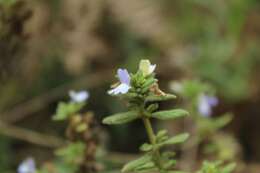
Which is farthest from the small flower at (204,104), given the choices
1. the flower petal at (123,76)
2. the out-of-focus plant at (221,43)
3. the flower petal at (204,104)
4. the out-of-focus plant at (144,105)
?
the out-of-focus plant at (221,43)

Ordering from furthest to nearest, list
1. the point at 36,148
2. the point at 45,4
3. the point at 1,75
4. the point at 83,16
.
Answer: the point at 45,4 < the point at 83,16 < the point at 36,148 < the point at 1,75

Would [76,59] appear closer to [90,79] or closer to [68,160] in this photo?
[90,79]

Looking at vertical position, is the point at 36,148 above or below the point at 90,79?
below

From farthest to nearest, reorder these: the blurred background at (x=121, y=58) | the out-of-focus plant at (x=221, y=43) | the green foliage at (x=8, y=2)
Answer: the out-of-focus plant at (x=221, y=43) < the blurred background at (x=121, y=58) < the green foliage at (x=8, y=2)

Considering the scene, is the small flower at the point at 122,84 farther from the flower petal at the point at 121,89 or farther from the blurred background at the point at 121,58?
the blurred background at the point at 121,58

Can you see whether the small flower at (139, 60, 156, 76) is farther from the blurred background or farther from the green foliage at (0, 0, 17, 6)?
the blurred background

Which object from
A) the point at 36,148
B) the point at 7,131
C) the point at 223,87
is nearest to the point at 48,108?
the point at 36,148

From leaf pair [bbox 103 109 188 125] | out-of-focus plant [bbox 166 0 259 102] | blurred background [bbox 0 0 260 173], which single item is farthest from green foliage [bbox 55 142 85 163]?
out-of-focus plant [bbox 166 0 259 102]
